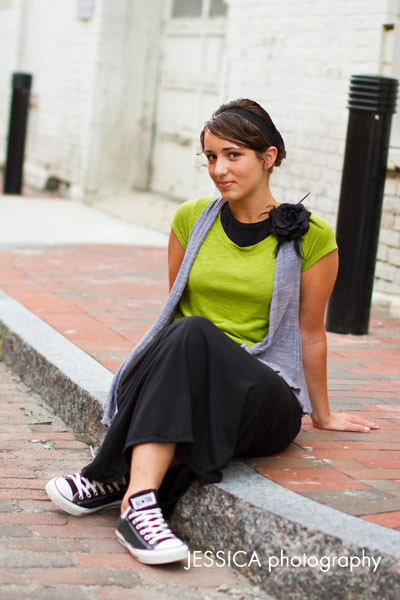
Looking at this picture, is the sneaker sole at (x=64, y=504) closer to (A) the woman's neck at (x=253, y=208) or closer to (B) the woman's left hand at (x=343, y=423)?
(B) the woman's left hand at (x=343, y=423)

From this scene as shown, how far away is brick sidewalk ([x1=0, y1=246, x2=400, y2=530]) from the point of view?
290 centimetres

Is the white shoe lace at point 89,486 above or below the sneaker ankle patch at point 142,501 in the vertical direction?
below

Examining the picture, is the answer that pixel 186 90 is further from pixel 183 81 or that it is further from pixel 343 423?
pixel 343 423

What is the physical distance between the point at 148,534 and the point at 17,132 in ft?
28.7

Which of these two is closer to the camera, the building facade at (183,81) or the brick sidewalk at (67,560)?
the brick sidewalk at (67,560)

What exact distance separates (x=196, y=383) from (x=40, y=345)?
1.77 m

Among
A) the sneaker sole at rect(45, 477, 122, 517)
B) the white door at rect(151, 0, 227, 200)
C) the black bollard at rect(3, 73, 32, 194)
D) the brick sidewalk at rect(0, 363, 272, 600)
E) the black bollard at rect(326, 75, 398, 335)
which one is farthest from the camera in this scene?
the black bollard at rect(3, 73, 32, 194)

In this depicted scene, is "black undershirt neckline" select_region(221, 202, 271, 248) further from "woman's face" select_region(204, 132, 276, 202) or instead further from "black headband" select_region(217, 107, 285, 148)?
"black headband" select_region(217, 107, 285, 148)

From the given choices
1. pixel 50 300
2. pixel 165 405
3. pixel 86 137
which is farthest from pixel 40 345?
pixel 86 137

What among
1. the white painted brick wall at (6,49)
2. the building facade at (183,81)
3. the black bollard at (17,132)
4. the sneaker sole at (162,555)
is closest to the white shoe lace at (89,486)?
the sneaker sole at (162,555)

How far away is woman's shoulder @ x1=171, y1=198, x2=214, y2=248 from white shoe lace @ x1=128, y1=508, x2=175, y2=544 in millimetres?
987

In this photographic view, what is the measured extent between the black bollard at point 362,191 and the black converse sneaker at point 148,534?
2590 millimetres

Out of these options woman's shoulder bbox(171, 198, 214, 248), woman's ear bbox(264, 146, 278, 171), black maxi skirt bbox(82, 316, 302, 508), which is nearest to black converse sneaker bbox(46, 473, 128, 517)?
black maxi skirt bbox(82, 316, 302, 508)

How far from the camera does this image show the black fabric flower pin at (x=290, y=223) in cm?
311
